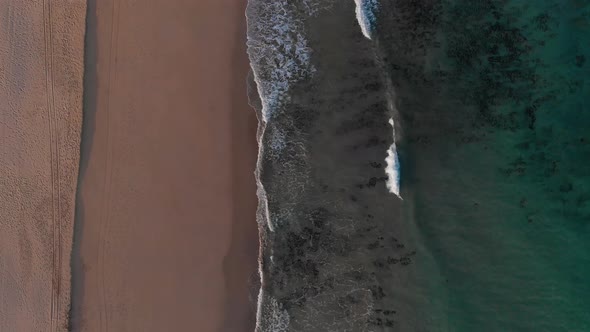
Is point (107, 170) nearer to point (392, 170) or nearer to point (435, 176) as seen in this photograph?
point (392, 170)

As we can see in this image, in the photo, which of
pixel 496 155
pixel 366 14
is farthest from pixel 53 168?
pixel 496 155

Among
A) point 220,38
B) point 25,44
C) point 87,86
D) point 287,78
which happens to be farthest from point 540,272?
point 25,44

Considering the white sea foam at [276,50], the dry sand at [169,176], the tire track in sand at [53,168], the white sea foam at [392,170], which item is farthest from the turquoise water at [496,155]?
the tire track in sand at [53,168]

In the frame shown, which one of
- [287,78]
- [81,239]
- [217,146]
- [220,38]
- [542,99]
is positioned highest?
[220,38]

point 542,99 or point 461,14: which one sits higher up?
point 461,14

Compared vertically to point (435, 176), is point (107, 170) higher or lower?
higher

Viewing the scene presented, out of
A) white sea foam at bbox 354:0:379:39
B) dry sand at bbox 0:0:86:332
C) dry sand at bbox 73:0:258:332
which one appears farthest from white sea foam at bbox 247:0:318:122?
dry sand at bbox 0:0:86:332

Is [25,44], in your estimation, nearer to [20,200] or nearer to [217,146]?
[20,200]
